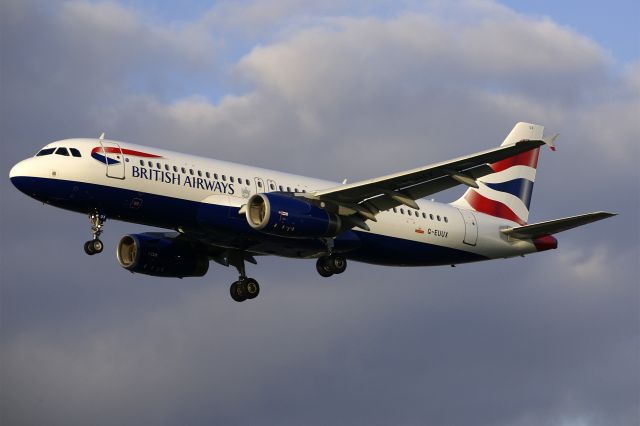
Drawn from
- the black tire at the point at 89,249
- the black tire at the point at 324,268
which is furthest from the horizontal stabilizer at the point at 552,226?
the black tire at the point at 89,249

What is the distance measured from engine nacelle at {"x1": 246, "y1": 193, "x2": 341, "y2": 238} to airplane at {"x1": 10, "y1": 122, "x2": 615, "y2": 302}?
0.05 m

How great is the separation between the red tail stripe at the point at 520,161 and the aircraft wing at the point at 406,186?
1124cm

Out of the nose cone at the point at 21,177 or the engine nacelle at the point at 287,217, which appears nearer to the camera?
the nose cone at the point at 21,177

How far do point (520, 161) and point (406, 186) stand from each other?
43.2 feet

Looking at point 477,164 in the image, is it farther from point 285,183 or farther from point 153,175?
point 153,175

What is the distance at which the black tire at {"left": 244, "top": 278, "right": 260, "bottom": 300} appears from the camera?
58062mm

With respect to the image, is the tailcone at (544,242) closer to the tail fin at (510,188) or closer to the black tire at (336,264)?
the tail fin at (510,188)

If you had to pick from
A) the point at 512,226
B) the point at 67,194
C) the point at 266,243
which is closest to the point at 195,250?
the point at 266,243

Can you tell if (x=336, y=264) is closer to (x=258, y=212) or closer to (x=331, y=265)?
(x=331, y=265)

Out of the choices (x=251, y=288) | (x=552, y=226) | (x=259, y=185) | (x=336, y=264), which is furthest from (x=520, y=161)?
(x=259, y=185)

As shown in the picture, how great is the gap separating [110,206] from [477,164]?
1356 centimetres

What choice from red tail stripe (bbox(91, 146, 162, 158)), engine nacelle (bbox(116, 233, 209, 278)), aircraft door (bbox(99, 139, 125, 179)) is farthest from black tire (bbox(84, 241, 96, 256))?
engine nacelle (bbox(116, 233, 209, 278))

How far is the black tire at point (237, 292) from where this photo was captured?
58219mm

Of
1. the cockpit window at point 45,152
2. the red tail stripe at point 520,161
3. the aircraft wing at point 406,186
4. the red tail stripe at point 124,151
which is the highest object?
the red tail stripe at point 520,161
